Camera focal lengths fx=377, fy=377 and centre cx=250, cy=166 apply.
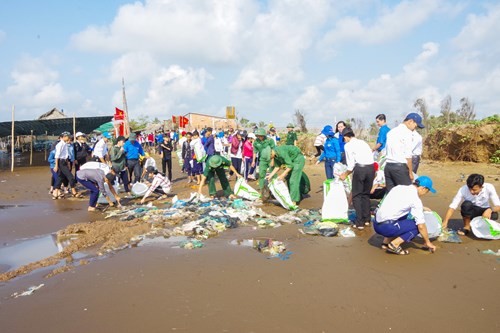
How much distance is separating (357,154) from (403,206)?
1.46m

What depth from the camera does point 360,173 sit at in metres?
5.76

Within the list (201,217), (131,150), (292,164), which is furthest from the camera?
(131,150)

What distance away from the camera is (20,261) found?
5.12m

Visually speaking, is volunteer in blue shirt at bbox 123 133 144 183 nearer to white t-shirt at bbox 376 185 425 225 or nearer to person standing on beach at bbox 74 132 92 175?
person standing on beach at bbox 74 132 92 175

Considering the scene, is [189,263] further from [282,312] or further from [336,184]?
[336,184]

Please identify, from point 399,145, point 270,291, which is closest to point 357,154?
point 399,145

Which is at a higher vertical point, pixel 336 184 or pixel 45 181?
pixel 336 184

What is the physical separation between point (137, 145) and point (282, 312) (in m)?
7.72

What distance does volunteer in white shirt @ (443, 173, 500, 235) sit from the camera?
5.05 meters

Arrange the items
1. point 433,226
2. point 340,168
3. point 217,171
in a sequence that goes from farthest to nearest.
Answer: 1. point 217,171
2. point 340,168
3. point 433,226

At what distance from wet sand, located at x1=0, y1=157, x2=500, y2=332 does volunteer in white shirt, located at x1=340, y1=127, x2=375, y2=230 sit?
39cm

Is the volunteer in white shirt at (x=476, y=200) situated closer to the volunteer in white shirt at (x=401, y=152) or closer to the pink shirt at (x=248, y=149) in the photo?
the volunteer in white shirt at (x=401, y=152)

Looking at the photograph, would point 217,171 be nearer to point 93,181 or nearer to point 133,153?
point 93,181

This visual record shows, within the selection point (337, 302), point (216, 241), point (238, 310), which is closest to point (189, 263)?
point (216, 241)
